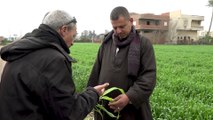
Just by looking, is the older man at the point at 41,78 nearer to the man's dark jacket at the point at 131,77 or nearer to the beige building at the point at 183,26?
the man's dark jacket at the point at 131,77

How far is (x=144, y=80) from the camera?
12.0 feet

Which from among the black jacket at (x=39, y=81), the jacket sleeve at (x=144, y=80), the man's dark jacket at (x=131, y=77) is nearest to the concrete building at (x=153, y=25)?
the man's dark jacket at (x=131, y=77)

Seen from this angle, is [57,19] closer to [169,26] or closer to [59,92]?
[59,92]

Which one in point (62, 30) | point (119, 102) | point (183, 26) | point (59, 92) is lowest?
point (183, 26)

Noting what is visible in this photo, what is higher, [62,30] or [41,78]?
[62,30]

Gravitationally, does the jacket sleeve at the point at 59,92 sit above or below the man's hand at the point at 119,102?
above

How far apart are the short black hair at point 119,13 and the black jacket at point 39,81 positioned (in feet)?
4.42

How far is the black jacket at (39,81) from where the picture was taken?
241cm

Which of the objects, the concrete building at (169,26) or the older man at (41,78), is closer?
the older man at (41,78)

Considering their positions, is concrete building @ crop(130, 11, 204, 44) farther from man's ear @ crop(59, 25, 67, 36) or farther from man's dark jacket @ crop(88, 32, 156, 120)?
man's ear @ crop(59, 25, 67, 36)

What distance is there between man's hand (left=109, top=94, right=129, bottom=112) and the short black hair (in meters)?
0.94

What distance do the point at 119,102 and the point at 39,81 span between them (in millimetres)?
1393

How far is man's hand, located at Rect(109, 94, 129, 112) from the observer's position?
3.60m

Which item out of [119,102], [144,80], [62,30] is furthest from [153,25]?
[62,30]
